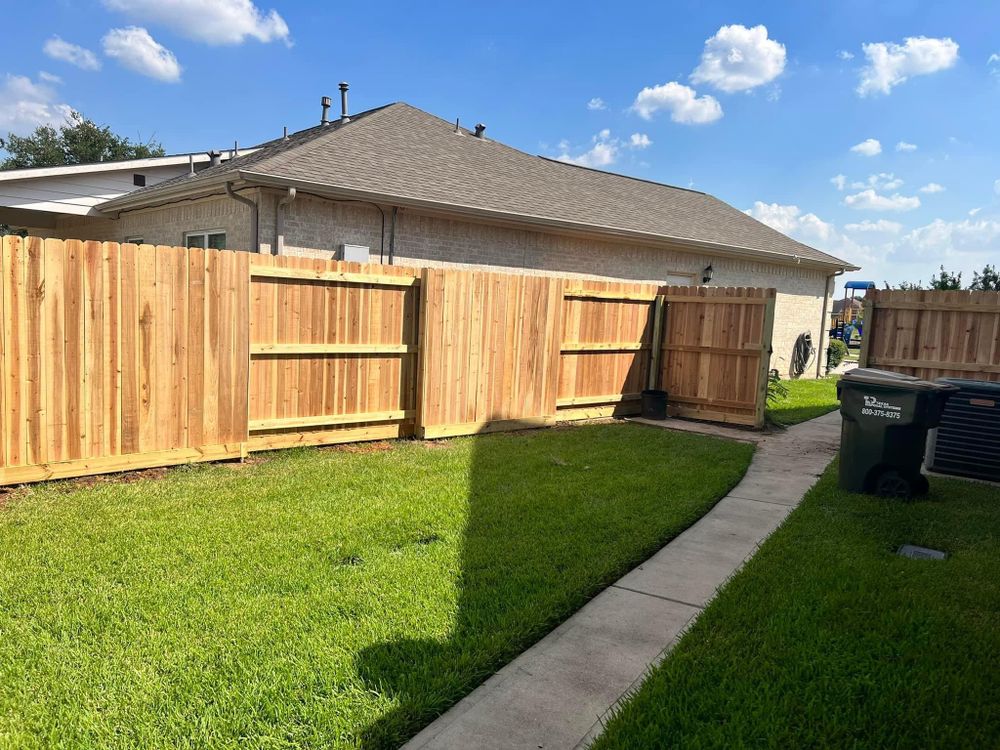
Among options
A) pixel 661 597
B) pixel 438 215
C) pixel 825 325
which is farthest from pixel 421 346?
pixel 825 325

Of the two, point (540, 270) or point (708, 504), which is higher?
point (540, 270)

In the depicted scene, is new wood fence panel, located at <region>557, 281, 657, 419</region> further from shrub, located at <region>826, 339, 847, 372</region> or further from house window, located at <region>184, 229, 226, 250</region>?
shrub, located at <region>826, 339, 847, 372</region>

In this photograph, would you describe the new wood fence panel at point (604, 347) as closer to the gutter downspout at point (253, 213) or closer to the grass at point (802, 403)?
the grass at point (802, 403)

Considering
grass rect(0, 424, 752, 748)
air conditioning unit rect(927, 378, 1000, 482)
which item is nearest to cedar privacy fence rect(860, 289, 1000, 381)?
air conditioning unit rect(927, 378, 1000, 482)

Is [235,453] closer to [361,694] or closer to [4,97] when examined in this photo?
[361,694]

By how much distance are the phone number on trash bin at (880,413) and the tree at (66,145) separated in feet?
167

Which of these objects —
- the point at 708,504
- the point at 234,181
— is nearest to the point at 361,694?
the point at 708,504

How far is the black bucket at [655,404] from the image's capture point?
410 inches

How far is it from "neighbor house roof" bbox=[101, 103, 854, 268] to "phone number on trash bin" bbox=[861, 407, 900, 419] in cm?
658

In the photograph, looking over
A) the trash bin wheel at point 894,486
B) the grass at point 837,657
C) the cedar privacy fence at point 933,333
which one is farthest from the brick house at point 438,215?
the grass at point 837,657

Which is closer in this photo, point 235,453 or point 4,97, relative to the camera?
point 235,453

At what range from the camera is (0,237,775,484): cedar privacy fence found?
219 inches

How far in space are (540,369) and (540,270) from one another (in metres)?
3.68

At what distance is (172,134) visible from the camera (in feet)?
160
